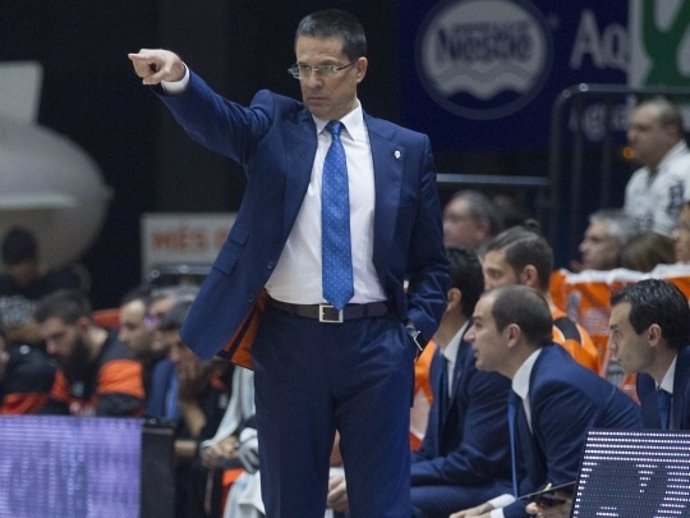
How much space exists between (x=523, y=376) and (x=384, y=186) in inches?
49.2

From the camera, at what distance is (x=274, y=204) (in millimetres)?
5418

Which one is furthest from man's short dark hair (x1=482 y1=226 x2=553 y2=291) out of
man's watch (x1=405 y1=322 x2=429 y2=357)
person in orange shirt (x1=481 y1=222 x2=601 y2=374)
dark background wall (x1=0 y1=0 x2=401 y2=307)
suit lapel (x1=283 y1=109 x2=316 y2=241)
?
dark background wall (x1=0 y1=0 x2=401 y2=307)

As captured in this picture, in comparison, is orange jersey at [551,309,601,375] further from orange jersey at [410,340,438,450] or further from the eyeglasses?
the eyeglasses

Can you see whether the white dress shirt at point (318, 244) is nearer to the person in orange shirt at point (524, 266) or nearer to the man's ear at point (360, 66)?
the man's ear at point (360, 66)

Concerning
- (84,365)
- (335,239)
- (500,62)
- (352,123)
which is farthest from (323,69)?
(500,62)

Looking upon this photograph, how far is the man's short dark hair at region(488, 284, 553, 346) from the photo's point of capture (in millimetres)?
6457

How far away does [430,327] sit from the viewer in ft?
18.5

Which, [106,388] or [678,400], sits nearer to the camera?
[678,400]

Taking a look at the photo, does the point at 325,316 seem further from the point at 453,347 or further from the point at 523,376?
the point at 453,347

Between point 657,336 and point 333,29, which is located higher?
point 333,29

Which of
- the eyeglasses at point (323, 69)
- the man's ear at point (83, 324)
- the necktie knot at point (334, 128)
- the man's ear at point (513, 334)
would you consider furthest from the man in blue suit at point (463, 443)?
the man's ear at point (83, 324)

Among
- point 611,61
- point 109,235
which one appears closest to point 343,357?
point 611,61

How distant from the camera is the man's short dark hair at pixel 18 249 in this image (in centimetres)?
1252

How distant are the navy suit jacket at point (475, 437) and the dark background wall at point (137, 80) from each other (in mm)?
6777
